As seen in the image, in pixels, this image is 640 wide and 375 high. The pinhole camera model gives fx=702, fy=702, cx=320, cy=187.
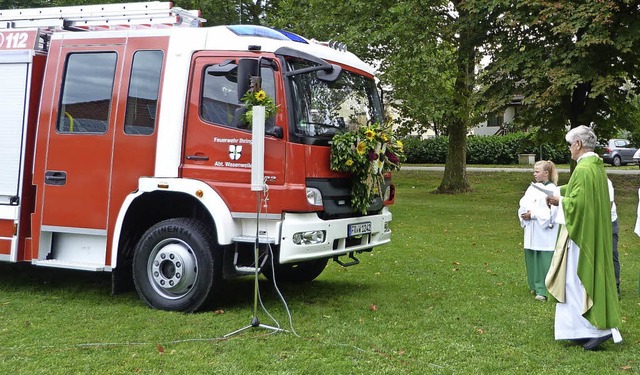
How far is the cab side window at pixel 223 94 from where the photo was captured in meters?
7.34

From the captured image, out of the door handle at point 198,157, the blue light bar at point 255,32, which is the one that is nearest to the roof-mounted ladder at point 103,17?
the blue light bar at point 255,32

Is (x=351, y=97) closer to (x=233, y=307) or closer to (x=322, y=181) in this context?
(x=322, y=181)

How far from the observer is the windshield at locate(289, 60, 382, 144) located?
740 centimetres

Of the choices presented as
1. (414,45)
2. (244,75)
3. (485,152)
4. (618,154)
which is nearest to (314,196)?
(244,75)

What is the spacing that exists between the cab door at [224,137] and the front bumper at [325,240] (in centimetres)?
43

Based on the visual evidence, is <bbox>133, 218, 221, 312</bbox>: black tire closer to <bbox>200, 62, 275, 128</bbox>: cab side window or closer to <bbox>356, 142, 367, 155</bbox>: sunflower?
<bbox>200, 62, 275, 128</bbox>: cab side window

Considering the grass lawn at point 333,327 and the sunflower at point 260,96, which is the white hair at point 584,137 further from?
the sunflower at point 260,96

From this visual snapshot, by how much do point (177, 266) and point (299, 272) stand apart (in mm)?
2457

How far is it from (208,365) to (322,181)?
8.23ft

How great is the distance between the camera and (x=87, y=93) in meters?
8.05

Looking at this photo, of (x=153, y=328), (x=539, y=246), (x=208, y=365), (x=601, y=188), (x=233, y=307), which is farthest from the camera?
(x=539, y=246)

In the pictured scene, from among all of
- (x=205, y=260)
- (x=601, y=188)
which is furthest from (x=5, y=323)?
(x=601, y=188)

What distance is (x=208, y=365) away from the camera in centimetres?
571

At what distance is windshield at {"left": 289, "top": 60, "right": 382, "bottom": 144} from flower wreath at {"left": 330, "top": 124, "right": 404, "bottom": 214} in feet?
0.67
